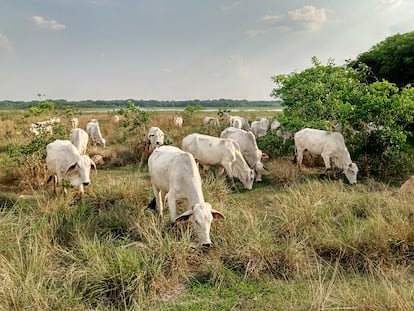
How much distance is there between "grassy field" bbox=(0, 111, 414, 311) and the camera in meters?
4.08

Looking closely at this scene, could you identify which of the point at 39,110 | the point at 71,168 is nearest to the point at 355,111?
the point at 71,168

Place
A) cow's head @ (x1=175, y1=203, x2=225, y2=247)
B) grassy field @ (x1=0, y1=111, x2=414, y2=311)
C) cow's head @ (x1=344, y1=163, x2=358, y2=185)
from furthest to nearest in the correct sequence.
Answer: cow's head @ (x1=344, y1=163, x2=358, y2=185)
cow's head @ (x1=175, y1=203, x2=225, y2=247)
grassy field @ (x1=0, y1=111, x2=414, y2=311)

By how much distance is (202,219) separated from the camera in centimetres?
547

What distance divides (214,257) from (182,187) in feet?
4.85

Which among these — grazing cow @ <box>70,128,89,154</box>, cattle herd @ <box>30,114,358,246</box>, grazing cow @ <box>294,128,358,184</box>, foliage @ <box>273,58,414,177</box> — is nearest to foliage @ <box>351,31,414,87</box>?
foliage @ <box>273,58,414,177</box>

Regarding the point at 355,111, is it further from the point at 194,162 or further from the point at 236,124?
the point at 236,124

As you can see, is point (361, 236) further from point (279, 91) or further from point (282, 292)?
point (279, 91)

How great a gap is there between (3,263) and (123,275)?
1369mm

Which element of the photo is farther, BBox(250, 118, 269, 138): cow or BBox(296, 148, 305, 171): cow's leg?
BBox(250, 118, 269, 138): cow

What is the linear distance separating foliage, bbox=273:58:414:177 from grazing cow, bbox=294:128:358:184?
569 millimetres

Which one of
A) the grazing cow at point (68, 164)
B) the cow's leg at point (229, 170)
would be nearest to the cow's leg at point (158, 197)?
the grazing cow at point (68, 164)

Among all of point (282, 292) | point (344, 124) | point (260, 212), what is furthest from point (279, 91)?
point (282, 292)

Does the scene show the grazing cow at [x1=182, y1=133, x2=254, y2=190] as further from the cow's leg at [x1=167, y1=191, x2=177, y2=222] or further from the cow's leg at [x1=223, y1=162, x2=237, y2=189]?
the cow's leg at [x1=167, y1=191, x2=177, y2=222]

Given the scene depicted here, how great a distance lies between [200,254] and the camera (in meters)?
5.29
